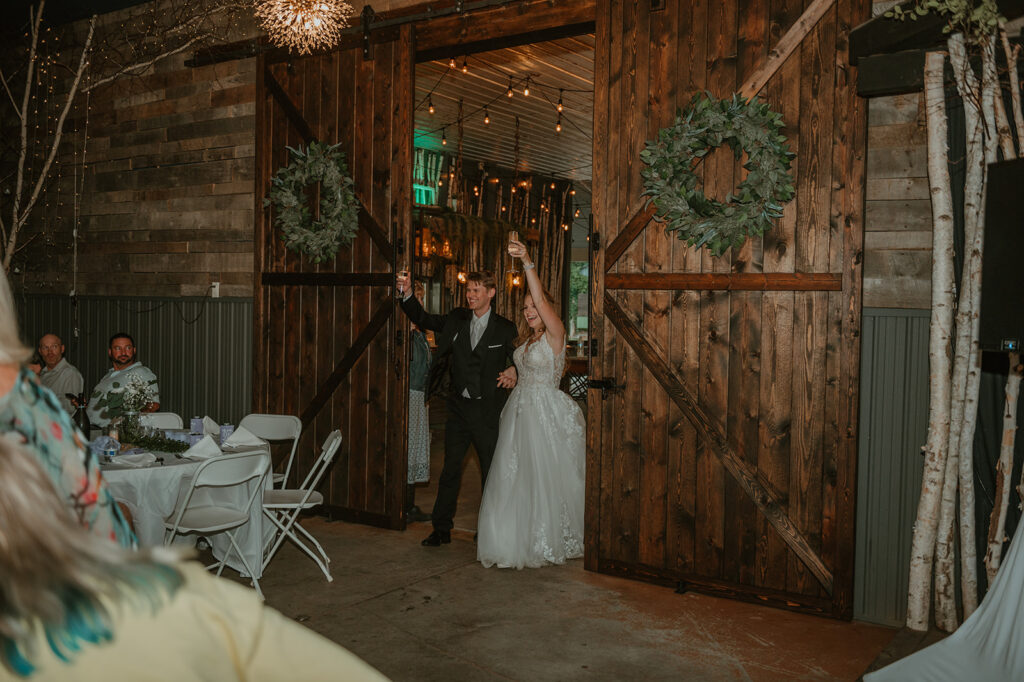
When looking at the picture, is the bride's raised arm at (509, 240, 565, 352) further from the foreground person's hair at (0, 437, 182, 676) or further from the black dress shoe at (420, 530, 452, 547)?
the foreground person's hair at (0, 437, 182, 676)

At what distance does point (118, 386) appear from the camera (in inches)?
180

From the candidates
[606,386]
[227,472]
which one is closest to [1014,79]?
[606,386]

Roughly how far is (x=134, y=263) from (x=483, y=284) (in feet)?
12.1

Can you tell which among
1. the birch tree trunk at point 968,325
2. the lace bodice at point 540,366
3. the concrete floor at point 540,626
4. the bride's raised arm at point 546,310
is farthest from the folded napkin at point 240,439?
the birch tree trunk at point 968,325

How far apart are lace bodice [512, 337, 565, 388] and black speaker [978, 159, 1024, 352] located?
8.86 feet

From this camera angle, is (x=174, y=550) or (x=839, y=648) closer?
(x=174, y=550)

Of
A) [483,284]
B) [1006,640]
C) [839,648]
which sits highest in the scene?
[483,284]

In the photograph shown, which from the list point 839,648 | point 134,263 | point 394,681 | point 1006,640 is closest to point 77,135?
point 134,263

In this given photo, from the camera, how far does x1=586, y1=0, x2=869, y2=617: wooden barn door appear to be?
4387 mm

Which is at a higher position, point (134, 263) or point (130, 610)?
point (134, 263)

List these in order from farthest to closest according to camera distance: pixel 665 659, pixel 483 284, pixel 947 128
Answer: pixel 483 284 < pixel 947 128 < pixel 665 659

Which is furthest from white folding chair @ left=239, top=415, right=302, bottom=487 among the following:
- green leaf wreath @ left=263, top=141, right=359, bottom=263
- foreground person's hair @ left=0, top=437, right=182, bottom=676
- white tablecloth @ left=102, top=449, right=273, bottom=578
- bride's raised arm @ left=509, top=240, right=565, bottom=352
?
foreground person's hair @ left=0, top=437, right=182, bottom=676

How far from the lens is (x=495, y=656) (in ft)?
12.5

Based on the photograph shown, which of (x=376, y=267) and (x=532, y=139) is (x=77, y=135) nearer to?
(x=376, y=267)
